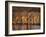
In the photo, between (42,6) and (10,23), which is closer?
(10,23)

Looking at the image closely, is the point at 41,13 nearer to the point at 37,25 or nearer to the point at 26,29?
the point at 37,25

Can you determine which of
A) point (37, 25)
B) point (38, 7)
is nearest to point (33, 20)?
point (37, 25)

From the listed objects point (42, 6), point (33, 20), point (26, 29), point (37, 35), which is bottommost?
point (37, 35)

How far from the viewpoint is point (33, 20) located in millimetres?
1579

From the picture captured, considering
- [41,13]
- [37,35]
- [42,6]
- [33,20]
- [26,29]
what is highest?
[42,6]

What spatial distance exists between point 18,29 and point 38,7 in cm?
50

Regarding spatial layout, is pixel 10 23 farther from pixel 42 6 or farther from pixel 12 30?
pixel 42 6

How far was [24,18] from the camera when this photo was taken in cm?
155

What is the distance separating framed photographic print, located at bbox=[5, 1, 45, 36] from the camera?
1496 millimetres

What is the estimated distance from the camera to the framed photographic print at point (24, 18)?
1.50 meters

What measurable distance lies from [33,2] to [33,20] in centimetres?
30

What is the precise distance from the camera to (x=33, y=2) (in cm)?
159

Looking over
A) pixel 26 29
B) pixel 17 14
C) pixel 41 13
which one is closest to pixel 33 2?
pixel 41 13

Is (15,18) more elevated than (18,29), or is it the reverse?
(15,18)
